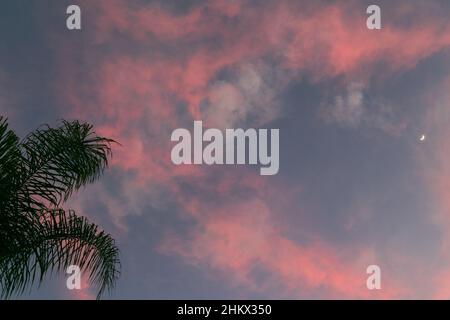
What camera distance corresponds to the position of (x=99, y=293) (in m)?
9.34
